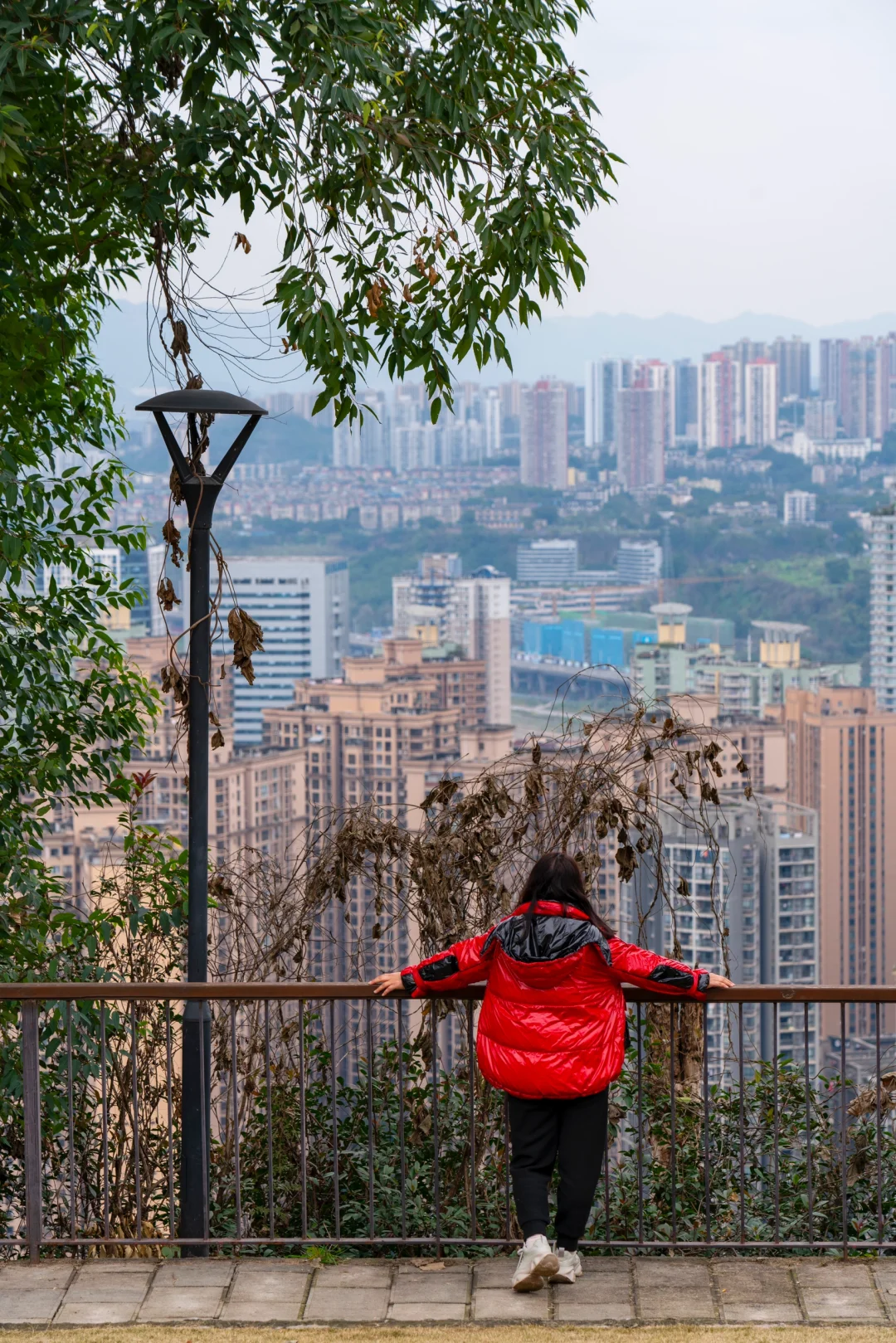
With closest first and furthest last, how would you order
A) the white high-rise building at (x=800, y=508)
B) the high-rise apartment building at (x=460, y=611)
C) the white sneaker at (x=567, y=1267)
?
the white sneaker at (x=567, y=1267)
the high-rise apartment building at (x=460, y=611)
the white high-rise building at (x=800, y=508)

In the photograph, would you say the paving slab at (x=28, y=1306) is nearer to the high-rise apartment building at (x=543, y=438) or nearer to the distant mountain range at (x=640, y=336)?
the high-rise apartment building at (x=543, y=438)

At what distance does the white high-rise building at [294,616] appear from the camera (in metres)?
101

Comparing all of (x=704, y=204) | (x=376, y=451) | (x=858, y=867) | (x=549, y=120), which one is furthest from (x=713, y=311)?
(x=549, y=120)

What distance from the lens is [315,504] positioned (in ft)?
390

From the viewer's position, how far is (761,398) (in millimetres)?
142500

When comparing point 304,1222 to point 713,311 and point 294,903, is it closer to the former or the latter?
point 294,903

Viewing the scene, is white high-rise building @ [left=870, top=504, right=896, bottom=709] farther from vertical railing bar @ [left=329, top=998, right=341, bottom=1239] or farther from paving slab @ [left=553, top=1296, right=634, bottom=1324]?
paving slab @ [left=553, top=1296, right=634, bottom=1324]

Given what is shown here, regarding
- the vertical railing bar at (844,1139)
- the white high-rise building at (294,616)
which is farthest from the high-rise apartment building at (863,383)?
the vertical railing bar at (844,1139)

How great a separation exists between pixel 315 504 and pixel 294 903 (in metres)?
114

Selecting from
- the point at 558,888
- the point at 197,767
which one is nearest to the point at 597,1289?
the point at 558,888

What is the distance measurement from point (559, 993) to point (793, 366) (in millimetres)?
151216

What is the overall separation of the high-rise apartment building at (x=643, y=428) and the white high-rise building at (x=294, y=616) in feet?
111

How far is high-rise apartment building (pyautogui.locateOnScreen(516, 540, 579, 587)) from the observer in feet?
396

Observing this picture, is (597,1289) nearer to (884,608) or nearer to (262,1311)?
(262,1311)
